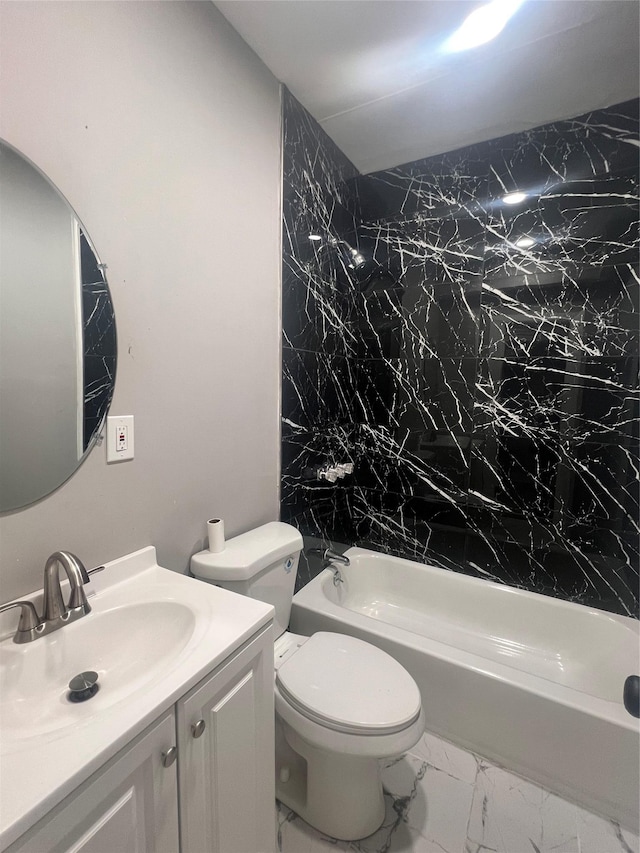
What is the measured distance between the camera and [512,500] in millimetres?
2053

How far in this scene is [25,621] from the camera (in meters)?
0.85

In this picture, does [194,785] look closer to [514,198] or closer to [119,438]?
[119,438]

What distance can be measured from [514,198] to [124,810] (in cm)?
265

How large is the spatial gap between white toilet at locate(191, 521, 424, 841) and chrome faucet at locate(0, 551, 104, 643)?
0.47m

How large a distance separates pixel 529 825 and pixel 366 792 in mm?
572

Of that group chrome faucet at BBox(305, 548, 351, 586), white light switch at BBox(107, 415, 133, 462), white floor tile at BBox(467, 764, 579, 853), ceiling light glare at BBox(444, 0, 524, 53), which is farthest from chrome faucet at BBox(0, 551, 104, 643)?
ceiling light glare at BBox(444, 0, 524, 53)

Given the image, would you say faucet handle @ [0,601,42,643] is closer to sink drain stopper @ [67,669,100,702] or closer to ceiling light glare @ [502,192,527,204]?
sink drain stopper @ [67,669,100,702]

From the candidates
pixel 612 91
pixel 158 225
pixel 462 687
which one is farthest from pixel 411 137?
pixel 462 687

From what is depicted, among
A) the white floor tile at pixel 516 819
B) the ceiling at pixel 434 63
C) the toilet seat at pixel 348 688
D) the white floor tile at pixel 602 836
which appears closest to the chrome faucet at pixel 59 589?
the toilet seat at pixel 348 688

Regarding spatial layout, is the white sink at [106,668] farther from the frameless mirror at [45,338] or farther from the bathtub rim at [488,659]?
the bathtub rim at [488,659]

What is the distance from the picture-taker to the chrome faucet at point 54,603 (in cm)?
85

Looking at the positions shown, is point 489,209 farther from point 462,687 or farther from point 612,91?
point 462,687

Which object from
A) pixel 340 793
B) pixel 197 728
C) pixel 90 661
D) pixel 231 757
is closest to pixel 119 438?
pixel 90 661

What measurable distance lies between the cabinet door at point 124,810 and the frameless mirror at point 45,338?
0.60 metres
